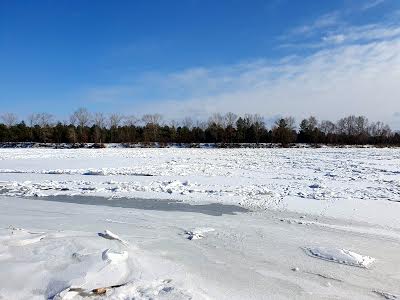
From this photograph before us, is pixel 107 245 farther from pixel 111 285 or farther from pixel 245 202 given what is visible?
pixel 245 202

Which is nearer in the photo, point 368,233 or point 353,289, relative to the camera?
point 353,289

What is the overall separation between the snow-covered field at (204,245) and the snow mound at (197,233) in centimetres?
2

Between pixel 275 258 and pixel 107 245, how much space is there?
259 cm

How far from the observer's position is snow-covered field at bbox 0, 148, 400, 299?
15.0ft

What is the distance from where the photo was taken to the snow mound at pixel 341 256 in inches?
222

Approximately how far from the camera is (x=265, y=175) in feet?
56.2

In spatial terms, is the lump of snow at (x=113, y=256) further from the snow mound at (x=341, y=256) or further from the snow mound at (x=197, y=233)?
the snow mound at (x=341, y=256)

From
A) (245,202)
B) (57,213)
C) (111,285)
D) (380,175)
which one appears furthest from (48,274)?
(380,175)

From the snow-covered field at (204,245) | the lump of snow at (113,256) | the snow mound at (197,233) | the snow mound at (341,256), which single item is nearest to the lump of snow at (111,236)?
the snow-covered field at (204,245)

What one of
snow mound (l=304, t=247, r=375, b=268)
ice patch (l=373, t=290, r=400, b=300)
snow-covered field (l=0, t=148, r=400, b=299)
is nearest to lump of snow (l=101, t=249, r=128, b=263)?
snow-covered field (l=0, t=148, r=400, b=299)

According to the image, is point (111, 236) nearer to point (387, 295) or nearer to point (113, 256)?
point (113, 256)

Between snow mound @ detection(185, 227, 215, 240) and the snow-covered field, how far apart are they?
2cm

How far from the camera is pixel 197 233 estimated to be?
7250 mm

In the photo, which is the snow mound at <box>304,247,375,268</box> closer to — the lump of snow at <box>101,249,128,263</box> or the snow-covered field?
the snow-covered field
